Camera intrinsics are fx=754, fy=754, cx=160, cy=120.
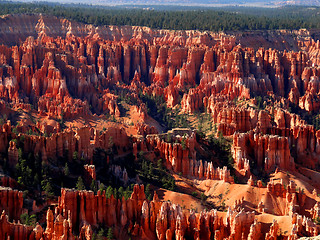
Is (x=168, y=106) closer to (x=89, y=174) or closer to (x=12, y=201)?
(x=89, y=174)

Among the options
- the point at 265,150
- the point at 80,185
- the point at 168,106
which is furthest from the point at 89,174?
the point at 168,106

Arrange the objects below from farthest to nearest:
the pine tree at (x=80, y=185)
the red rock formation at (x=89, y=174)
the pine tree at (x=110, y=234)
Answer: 1. the red rock formation at (x=89, y=174)
2. the pine tree at (x=80, y=185)
3. the pine tree at (x=110, y=234)

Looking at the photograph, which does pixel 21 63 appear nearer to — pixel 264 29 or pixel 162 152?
pixel 162 152

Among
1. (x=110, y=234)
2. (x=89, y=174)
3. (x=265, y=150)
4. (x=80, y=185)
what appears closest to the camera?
(x=110, y=234)

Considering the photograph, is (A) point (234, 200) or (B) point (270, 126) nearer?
(A) point (234, 200)

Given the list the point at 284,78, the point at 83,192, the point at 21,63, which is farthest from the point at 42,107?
the point at 83,192

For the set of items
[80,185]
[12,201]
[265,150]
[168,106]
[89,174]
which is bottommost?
[168,106]

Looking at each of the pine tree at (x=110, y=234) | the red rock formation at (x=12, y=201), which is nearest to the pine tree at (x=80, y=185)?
the red rock formation at (x=12, y=201)

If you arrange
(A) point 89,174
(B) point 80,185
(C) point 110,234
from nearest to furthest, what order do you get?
(C) point 110,234, (B) point 80,185, (A) point 89,174

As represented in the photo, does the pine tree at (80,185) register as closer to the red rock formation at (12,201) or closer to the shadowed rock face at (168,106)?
the shadowed rock face at (168,106)
